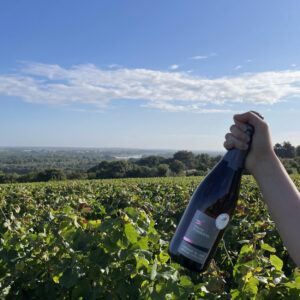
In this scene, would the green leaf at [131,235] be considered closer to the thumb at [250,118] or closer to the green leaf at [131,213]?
the green leaf at [131,213]

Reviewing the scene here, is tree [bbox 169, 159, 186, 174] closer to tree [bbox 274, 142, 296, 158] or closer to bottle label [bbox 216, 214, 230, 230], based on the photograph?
tree [bbox 274, 142, 296, 158]

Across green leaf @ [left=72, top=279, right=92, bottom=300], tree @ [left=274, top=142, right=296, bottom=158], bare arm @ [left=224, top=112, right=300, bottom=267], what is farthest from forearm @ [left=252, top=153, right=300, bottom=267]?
tree @ [left=274, top=142, right=296, bottom=158]

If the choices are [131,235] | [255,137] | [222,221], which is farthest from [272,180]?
[131,235]

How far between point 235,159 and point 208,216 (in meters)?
0.41

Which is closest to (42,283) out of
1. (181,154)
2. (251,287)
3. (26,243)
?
(26,243)

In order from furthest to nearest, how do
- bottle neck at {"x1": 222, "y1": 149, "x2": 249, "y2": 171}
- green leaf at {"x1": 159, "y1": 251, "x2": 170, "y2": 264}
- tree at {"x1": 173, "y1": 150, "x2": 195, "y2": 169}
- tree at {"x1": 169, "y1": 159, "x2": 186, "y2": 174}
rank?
tree at {"x1": 173, "y1": 150, "x2": 195, "y2": 169}
tree at {"x1": 169, "y1": 159, "x2": 186, "y2": 174}
green leaf at {"x1": 159, "y1": 251, "x2": 170, "y2": 264}
bottle neck at {"x1": 222, "y1": 149, "x2": 249, "y2": 171}

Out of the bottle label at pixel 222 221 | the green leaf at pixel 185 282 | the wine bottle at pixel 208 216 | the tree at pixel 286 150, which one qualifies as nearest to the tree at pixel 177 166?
the tree at pixel 286 150

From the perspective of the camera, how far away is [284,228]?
1.29m

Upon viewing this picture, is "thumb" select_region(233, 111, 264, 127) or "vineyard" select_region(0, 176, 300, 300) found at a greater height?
"thumb" select_region(233, 111, 264, 127)

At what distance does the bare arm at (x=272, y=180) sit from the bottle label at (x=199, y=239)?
407 mm

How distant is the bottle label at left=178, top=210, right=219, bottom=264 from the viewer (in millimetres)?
1641

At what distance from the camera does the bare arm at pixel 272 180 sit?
4.15 ft

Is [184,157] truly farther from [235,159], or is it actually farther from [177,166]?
[235,159]

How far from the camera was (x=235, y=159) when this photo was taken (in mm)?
A: 1883
